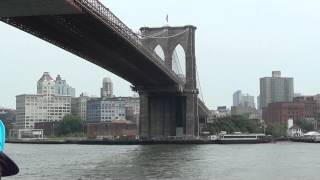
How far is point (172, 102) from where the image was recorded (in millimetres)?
80750

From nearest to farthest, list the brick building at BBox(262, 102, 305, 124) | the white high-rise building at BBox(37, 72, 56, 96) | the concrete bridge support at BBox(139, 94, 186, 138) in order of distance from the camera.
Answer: the concrete bridge support at BBox(139, 94, 186, 138) → the brick building at BBox(262, 102, 305, 124) → the white high-rise building at BBox(37, 72, 56, 96)

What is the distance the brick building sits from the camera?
142625mm

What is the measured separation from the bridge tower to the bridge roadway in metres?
12.0

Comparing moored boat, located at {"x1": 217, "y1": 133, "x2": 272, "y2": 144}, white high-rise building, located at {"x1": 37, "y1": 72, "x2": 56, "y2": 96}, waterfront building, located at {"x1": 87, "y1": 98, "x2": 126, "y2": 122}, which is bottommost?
moored boat, located at {"x1": 217, "y1": 133, "x2": 272, "y2": 144}

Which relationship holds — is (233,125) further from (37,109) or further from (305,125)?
(37,109)

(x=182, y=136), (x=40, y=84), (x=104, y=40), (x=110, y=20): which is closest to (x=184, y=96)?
(x=182, y=136)

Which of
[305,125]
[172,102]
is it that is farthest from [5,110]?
[172,102]

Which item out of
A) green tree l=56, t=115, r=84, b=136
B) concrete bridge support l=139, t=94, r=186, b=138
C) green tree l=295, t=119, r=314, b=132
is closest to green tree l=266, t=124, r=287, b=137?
green tree l=295, t=119, r=314, b=132

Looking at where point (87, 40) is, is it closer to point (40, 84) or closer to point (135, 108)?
point (135, 108)

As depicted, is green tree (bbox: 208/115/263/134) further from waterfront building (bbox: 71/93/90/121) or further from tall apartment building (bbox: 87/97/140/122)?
waterfront building (bbox: 71/93/90/121)

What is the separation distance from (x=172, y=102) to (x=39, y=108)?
88.1 meters

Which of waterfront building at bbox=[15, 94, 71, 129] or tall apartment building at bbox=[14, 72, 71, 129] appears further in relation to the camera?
tall apartment building at bbox=[14, 72, 71, 129]

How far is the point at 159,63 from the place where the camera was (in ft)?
197

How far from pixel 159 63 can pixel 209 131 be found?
41095mm
